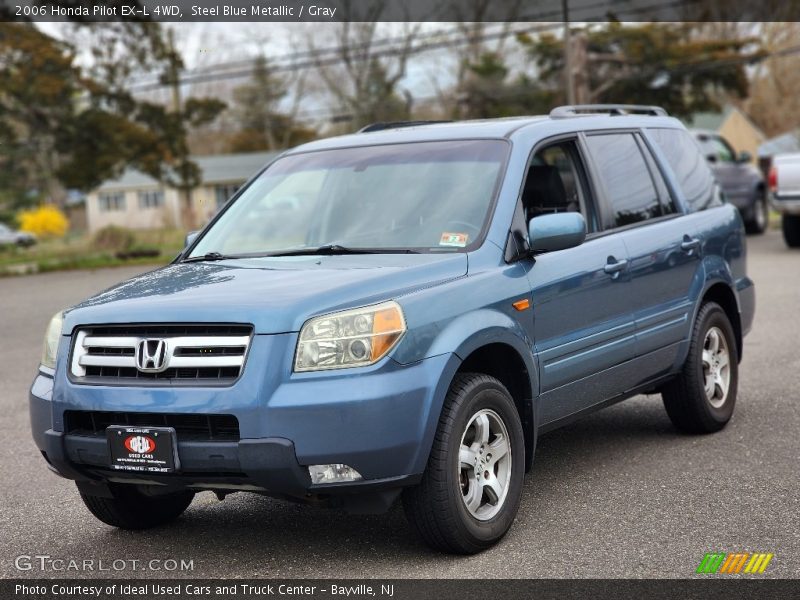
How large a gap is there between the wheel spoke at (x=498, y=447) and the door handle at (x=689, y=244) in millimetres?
2286

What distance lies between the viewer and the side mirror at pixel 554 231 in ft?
17.1

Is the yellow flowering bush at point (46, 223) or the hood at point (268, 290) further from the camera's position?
the yellow flowering bush at point (46, 223)

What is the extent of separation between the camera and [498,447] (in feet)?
16.1

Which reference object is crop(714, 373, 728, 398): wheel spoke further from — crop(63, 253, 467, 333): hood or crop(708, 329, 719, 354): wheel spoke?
crop(63, 253, 467, 333): hood

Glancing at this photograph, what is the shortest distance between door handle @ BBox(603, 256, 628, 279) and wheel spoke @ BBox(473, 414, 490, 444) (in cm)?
140

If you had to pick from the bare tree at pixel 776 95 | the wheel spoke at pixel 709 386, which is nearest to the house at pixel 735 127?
A: the bare tree at pixel 776 95

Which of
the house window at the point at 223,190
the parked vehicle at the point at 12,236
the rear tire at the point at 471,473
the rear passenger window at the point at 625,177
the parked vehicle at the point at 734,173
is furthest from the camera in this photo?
the house window at the point at 223,190

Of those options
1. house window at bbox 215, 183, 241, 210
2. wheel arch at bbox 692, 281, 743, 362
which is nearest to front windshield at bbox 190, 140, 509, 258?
wheel arch at bbox 692, 281, 743, 362

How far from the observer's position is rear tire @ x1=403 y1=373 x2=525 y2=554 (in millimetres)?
4535

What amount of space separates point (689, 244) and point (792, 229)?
49.2 feet

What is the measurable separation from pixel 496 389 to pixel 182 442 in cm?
133

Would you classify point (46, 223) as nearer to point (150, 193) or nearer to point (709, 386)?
point (150, 193)

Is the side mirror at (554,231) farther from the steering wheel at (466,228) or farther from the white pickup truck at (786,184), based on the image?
the white pickup truck at (786,184)

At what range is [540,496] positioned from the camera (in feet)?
18.6
